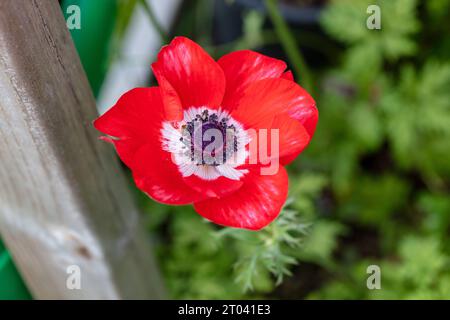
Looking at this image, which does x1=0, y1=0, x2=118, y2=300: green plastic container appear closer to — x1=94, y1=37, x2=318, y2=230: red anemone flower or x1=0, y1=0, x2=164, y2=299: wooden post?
x1=0, y1=0, x2=164, y2=299: wooden post

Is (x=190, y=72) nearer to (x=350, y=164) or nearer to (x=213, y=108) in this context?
(x=213, y=108)

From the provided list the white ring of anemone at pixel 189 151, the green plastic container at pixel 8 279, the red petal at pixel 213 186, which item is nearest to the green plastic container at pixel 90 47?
the green plastic container at pixel 8 279

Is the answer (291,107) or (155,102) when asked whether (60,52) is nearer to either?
(155,102)

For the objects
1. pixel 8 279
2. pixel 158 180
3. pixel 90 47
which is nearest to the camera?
pixel 158 180

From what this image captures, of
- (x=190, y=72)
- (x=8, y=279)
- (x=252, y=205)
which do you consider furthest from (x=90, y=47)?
(x=252, y=205)

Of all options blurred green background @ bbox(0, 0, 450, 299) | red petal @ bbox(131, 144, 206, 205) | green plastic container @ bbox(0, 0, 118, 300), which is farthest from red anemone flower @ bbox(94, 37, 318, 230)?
blurred green background @ bbox(0, 0, 450, 299)
